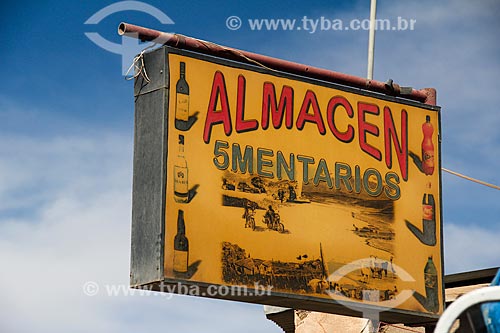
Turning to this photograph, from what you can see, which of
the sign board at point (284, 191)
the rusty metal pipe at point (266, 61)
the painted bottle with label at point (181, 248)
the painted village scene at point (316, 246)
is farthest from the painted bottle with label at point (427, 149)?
the painted bottle with label at point (181, 248)

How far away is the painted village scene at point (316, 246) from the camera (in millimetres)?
10273

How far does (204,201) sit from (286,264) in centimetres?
114

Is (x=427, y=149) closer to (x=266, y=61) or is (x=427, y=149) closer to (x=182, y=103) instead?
(x=266, y=61)

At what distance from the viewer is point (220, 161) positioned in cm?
1034

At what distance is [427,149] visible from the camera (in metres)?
12.0

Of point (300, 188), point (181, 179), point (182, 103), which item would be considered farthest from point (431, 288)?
point (182, 103)

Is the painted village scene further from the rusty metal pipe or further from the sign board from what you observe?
the rusty metal pipe

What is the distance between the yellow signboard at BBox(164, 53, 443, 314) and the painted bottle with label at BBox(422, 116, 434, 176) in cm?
1

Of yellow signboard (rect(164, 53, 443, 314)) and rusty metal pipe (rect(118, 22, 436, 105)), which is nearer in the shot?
yellow signboard (rect(164, 53, 443, 314))

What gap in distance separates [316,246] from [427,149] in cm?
221

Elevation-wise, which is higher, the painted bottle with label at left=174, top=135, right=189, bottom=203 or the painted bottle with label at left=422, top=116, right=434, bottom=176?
the painted bottle with label at left=422, top=116, right=434, bottom=176

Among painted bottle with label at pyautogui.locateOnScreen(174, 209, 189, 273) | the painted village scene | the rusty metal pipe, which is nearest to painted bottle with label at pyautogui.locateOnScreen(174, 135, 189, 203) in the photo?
painted bottle with label at pyautogui.locateOnScreen(174, 209, 189, 273)

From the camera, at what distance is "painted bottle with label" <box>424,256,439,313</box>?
454 inches

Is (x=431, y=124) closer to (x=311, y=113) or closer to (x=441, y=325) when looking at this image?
(x=311, y=113)
